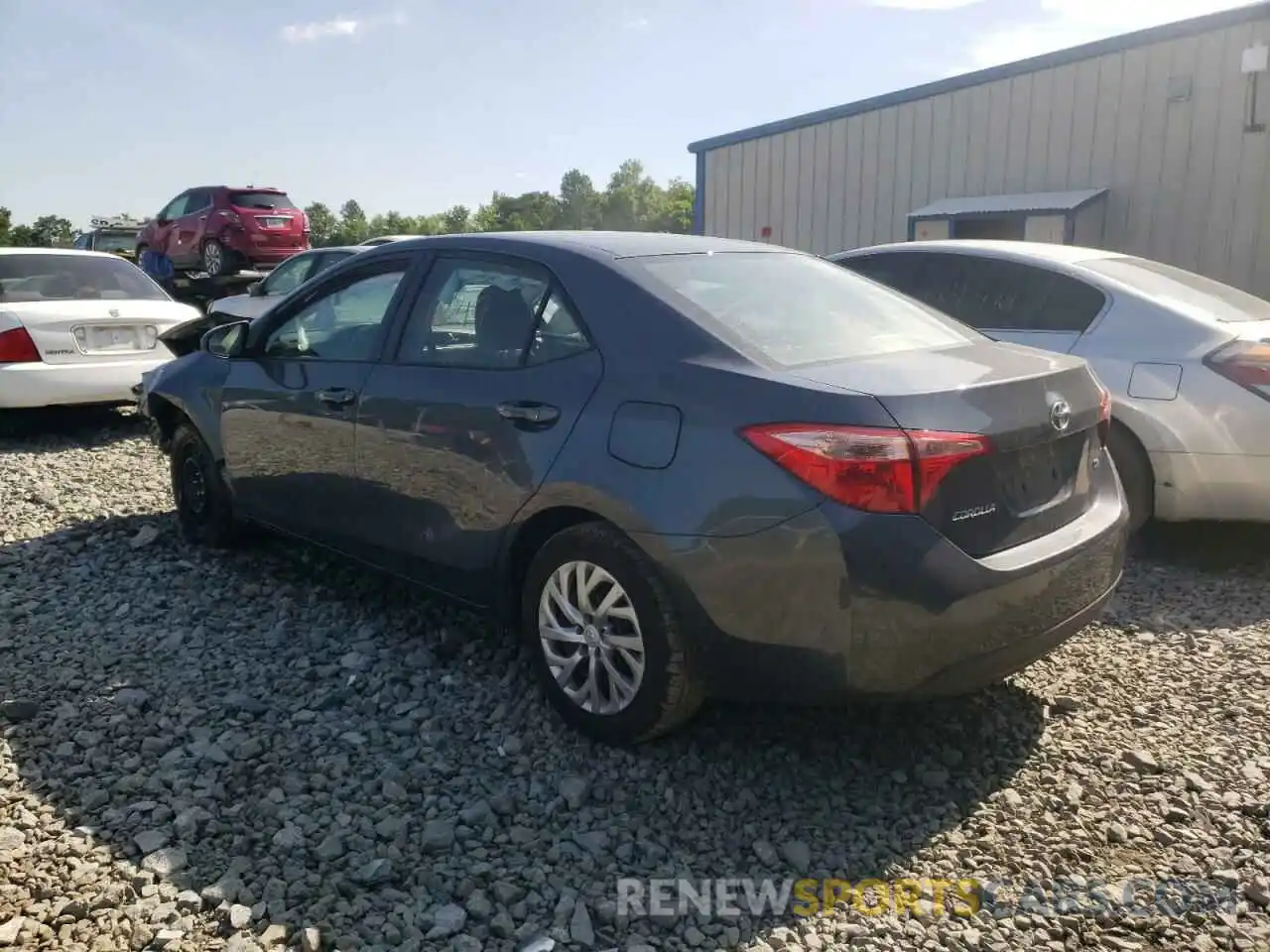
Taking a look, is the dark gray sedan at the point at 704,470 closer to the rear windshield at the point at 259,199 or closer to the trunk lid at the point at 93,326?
the trunk lid at the point at 93,326

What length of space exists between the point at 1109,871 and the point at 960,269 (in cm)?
389

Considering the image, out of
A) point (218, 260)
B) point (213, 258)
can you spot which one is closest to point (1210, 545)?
point (218, 260)

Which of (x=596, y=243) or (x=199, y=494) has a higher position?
(x=596, y=243)

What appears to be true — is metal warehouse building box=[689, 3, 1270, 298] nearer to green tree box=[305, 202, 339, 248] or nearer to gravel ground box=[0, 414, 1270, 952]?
gravel ground box=[0, 414, 1270, 952]

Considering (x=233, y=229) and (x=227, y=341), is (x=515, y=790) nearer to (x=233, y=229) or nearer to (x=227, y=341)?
(x=227, y=341)

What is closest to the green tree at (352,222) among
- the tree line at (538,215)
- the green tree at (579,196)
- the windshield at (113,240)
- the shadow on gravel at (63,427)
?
the tree line at (538,215)

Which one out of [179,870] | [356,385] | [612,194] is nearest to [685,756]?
[179,870]

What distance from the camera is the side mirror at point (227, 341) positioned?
482cm

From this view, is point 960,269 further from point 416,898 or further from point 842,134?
point 842,134

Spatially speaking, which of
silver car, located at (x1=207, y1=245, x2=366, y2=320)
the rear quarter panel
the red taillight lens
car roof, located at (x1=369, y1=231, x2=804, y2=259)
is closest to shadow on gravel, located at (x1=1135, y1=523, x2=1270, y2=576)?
the rear quarter panel

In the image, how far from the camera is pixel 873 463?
106 inches

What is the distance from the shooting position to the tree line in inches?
2244

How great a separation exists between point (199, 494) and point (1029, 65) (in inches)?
433

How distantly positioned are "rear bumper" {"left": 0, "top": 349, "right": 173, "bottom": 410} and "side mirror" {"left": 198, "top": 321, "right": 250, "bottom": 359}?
121 inches
